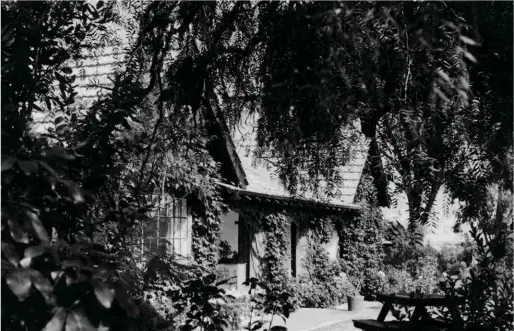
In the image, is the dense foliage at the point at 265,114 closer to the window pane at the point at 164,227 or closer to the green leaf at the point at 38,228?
the green leaf at the point at 38,228

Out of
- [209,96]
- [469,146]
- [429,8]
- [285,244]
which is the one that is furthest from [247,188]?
[429,8]

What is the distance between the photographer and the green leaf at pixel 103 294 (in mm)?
1926

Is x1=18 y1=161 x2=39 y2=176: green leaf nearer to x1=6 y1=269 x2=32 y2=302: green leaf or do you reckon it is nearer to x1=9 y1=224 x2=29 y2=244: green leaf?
x1=9 y1=224 x2=29 y2=244: green leaf

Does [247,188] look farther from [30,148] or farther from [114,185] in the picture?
[30,148]

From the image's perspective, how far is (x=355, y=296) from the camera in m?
14.8

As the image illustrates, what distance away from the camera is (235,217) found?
63.7 feet

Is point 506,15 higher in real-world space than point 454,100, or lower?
higher

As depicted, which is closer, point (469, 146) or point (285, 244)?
point (469, 146)

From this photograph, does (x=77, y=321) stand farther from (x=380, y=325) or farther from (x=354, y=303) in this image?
(x=354, y=303)

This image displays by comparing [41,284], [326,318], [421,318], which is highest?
[41,284]

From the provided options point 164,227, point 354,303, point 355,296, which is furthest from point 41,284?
point 355,296

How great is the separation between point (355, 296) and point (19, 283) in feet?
44.9

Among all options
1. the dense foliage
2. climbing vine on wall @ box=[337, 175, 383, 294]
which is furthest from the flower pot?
the dense foliage

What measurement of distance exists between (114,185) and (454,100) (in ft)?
6.05
